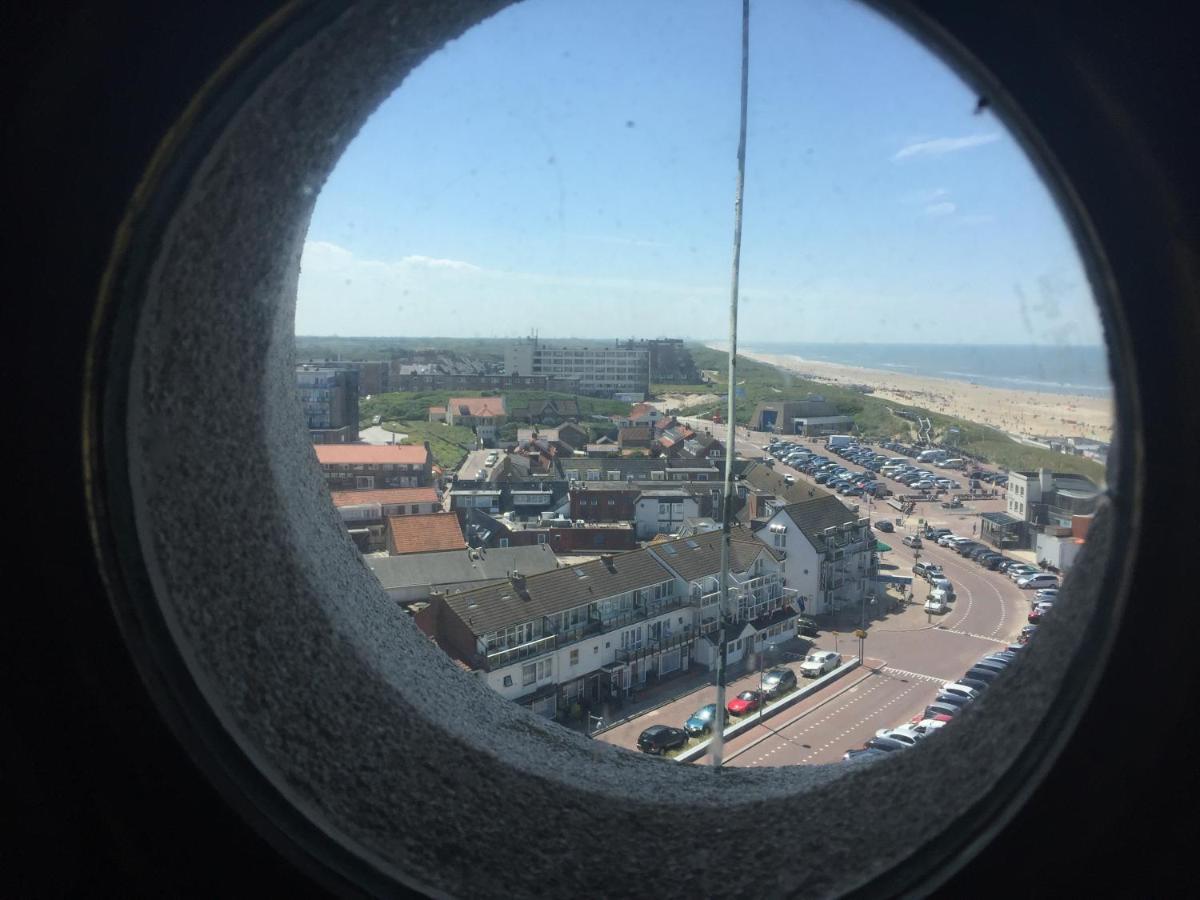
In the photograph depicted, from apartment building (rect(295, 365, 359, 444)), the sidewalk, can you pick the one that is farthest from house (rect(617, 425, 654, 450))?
apartment building (rect(295, 365, 359, 444))

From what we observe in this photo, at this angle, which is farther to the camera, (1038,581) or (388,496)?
(388,496)

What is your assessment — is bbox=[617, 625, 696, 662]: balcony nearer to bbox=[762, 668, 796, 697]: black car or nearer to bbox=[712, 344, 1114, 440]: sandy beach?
bbox=[762, 668, 796, 697]: black car

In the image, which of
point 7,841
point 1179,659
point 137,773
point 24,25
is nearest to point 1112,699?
point 1179,659

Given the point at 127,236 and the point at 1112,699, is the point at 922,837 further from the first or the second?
the point at 127,236

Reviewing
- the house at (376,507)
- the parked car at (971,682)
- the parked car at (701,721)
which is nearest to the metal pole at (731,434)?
the parked car at (701,721)

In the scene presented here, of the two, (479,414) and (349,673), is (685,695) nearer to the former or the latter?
(349,673)

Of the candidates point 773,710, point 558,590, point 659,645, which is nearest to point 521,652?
point 558,590

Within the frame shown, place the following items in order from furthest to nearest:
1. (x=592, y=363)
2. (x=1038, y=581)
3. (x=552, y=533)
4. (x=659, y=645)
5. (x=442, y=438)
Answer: (x=442, y=438) < (x=592, y=363) < (x=552, y=533) < (x=659, y=645) < (x=1038, y=581)
